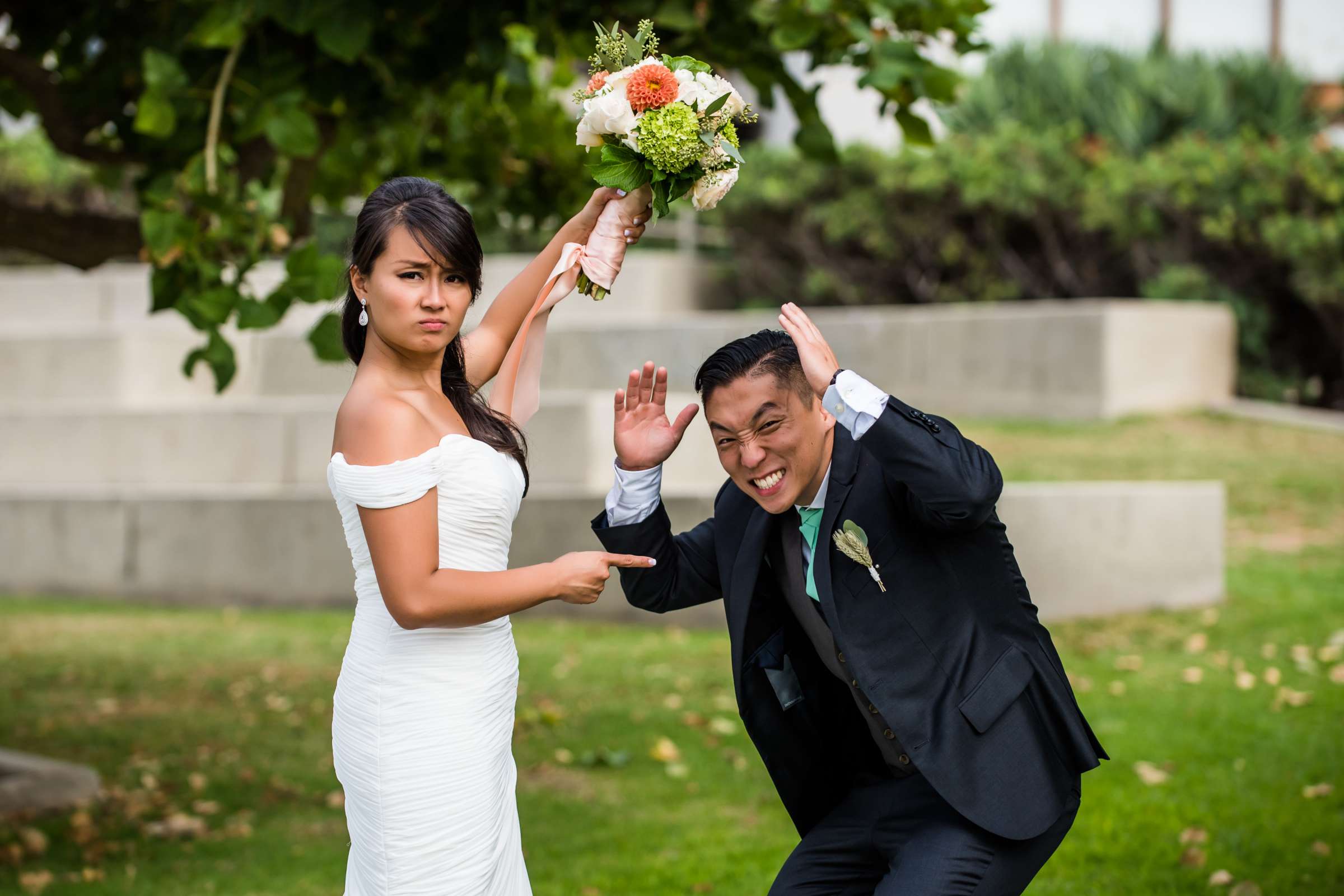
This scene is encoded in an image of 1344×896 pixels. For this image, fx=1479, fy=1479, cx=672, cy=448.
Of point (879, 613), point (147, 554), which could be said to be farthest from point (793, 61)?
point (879, 613)

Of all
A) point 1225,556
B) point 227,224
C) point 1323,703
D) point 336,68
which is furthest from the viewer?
point 1225,556

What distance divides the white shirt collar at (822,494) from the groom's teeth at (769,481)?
0.11m

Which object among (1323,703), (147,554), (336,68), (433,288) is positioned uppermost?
(336,68)

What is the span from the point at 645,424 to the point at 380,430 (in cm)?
68

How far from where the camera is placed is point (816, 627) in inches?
128

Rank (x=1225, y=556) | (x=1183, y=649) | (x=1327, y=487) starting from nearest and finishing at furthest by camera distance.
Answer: (x=1183, y=649) → (x=1225, y=556) → (x=1327, y=487)

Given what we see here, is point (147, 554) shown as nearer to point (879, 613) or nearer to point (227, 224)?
point (227, 224)

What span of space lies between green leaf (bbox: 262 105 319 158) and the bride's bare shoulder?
1.89m

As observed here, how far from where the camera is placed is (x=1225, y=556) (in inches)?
409

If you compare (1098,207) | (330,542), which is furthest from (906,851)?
(1098,207)

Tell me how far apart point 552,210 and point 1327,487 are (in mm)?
7620

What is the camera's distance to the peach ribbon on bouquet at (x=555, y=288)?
3.24 meters

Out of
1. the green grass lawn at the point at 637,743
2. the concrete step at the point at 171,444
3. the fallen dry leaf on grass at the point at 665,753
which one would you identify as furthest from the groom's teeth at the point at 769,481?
the concrete step at the point at 171,444

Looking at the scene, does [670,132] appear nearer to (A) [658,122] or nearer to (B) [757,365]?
(A) [658,122]
